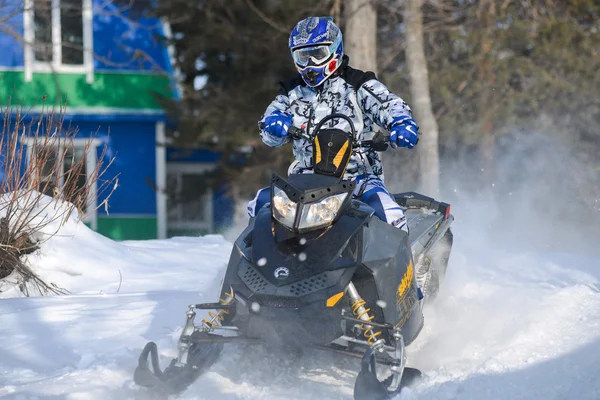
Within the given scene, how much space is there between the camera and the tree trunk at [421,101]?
1322 centimetres

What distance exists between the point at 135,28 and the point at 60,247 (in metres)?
13.2

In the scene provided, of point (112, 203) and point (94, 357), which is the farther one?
point (112, 203)

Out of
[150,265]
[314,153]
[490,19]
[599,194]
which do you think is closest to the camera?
[314,153]

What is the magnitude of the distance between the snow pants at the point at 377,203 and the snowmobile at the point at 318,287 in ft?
0.63

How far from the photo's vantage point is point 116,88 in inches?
738

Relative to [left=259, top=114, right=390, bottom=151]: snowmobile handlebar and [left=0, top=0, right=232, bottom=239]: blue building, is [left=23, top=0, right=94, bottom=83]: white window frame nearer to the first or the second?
[left=0, top=0, right=232, bottom=239]: blue building

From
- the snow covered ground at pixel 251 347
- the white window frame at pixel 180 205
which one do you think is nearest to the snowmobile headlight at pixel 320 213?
the snow covered ground at pixel 251 347

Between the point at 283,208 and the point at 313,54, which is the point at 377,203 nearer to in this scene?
the point at 283,208

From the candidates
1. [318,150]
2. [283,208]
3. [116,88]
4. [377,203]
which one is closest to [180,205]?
[116,88]

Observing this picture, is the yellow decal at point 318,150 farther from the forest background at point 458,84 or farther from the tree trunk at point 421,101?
the forest background at point 458,84

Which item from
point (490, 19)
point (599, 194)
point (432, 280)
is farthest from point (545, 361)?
point (490, 19)

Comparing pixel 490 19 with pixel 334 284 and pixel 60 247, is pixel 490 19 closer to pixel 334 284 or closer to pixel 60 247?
pixel 60 247

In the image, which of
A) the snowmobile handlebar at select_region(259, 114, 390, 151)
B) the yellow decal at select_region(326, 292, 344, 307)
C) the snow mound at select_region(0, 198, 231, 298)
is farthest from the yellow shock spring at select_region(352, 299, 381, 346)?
the snow mound at select_region(0, 198, 231, 298)

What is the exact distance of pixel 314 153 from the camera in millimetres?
4230
